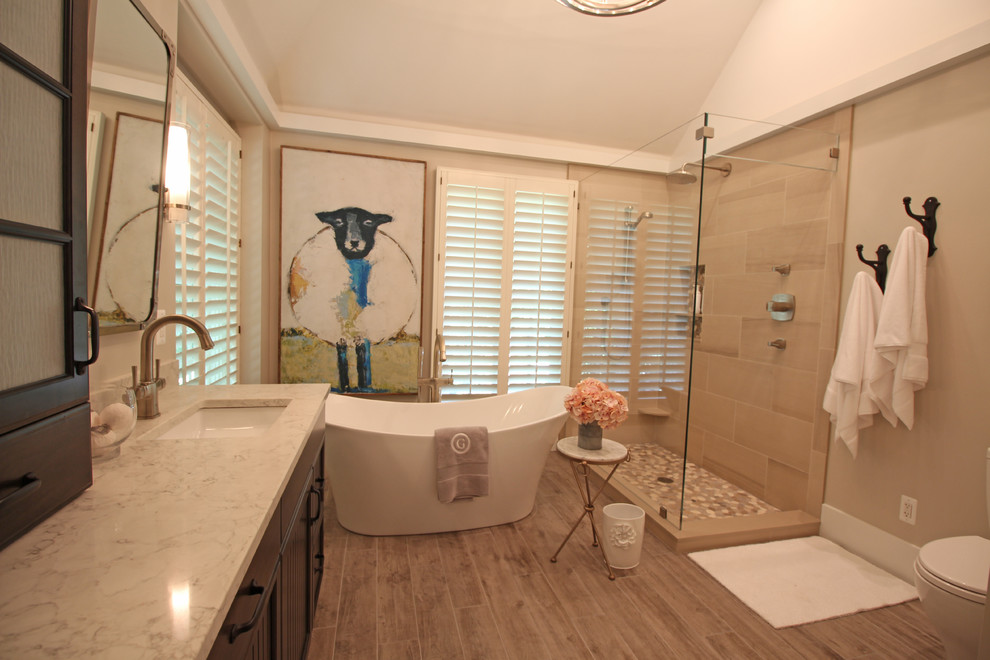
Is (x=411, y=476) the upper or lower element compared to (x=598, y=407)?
lower

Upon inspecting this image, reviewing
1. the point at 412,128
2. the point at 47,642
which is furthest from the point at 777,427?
the point at 47,642

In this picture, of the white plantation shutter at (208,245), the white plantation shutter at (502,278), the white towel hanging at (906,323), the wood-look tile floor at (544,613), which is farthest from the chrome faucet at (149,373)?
the white towel hanging at (906,323)

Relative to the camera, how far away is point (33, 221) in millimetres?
812

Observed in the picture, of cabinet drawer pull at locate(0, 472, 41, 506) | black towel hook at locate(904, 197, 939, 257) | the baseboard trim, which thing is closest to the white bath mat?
the baseboard trim

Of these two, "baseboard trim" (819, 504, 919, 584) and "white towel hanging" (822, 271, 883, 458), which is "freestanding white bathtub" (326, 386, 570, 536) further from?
"baseboard trim" (819, 504, 919, 584)

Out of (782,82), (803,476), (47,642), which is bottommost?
(803,476)

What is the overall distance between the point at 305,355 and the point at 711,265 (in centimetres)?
266

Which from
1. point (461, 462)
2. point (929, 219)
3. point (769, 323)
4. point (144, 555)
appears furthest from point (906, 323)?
point (144, 555)

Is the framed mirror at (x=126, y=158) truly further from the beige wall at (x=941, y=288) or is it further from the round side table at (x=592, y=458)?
the beige wall at (x=941, y=288)

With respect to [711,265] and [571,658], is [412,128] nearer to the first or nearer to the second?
[711,265]

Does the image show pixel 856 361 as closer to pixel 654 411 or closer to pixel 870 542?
pixel 870 542

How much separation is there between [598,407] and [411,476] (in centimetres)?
103

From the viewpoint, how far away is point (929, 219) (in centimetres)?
221

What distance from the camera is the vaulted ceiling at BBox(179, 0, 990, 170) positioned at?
2516 mm
